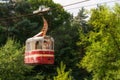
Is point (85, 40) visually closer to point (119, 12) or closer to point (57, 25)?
point (119, 12)

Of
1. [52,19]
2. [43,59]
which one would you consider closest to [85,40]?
[43,59]

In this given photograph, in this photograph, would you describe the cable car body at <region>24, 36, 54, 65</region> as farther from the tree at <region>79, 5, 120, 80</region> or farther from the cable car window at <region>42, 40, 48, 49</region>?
the tree at <region>79, 5, 120, 80</region>

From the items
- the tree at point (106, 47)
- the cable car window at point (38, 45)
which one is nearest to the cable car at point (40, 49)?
the cable car window at point (38, 45)

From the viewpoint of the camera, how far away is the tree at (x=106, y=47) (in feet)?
118

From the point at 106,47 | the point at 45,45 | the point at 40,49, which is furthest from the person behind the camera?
the point at 106,47

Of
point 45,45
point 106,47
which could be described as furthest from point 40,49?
point 106,47

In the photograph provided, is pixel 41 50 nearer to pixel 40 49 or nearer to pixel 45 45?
pixel 40 49

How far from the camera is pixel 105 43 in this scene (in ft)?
120

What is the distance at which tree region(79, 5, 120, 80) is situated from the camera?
118 ft

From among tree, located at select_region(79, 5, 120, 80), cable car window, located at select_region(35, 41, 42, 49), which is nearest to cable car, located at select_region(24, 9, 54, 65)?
cable car window, located at select_region(35, 41, 42, 49)

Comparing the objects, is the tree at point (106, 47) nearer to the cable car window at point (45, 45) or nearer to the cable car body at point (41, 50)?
the cable car body at point (41, 50)

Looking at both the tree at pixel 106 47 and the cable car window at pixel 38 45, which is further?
the tree at pixel 106 47

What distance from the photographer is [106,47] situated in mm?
36344

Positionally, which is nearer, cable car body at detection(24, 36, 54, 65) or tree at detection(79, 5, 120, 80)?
cable car body at detection(24, 36, 54, 65)
